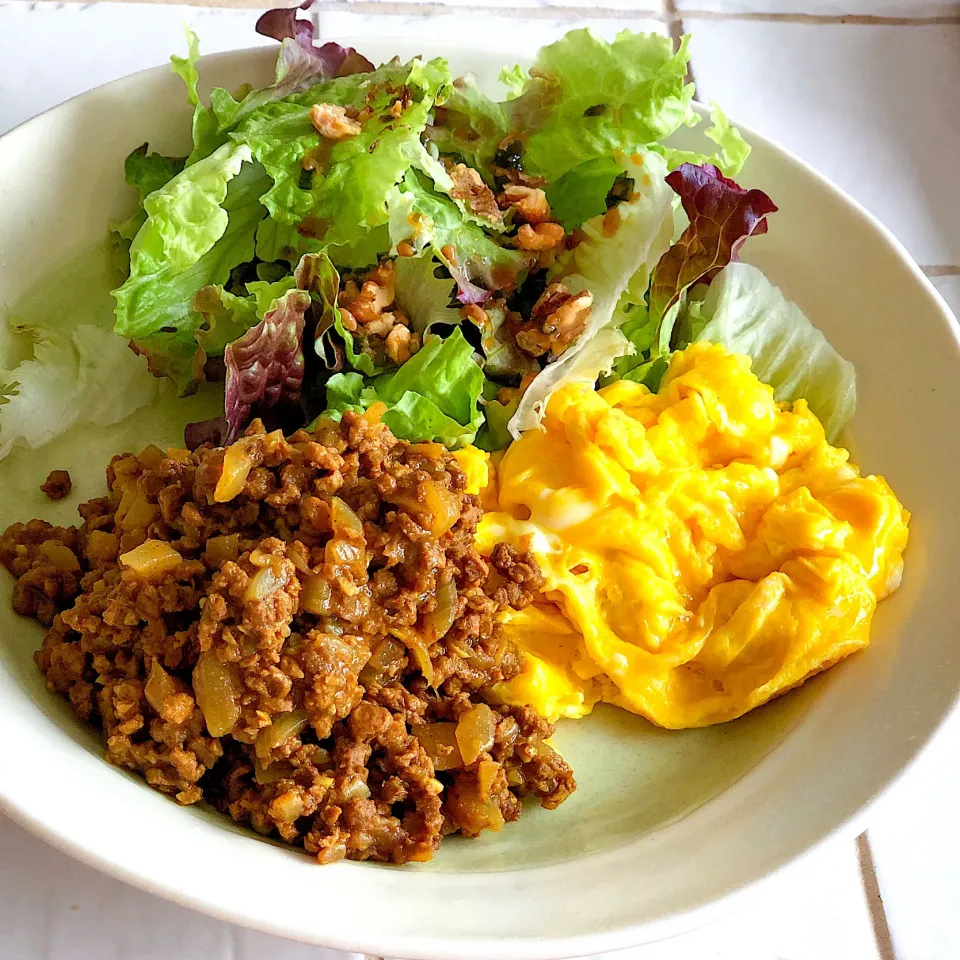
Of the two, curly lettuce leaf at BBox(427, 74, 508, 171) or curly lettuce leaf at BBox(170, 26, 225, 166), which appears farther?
curly lettuce leaf at BBox(427, 74, 508, 171)

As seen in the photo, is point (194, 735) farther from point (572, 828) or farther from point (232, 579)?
point (572, 828)

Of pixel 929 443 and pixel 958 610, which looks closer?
pixel 958 610

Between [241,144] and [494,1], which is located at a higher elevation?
[241,144]

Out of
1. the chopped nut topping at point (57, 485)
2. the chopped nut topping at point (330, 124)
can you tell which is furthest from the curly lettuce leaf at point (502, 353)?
the chopped nut topping at point (57, 485)

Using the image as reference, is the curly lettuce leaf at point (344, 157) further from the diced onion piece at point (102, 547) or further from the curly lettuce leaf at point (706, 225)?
the diced onion piece at point (102, 547)

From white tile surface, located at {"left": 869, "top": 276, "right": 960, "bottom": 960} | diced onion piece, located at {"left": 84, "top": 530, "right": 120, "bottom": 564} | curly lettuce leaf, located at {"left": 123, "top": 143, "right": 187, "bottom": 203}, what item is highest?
curly lettuce leaf, located at {"left": 123, "top": 143, "right": 187, "bottom": 203}

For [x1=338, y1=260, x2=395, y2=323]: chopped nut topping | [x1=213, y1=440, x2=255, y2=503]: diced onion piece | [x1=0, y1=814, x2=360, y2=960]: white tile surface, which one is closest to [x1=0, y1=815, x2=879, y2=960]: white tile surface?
[x1=0, y1=814, x2=360, y2=960]: white tile surface

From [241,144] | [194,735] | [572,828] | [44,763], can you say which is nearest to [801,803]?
[572,828]

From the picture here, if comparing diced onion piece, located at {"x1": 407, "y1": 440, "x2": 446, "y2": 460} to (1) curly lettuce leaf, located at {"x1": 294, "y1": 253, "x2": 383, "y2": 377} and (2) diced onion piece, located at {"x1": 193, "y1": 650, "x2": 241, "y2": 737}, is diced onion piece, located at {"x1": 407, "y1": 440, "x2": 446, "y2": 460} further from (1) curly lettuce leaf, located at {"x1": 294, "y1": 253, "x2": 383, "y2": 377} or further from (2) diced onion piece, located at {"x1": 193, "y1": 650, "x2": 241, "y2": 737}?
(2) diced onion piece, located at {"x1": 193, "y1": 650, "x2": 241, "y2": 737}

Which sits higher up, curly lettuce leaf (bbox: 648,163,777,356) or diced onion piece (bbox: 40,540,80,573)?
diced onion piece (bbox: 40,540,80,573)
